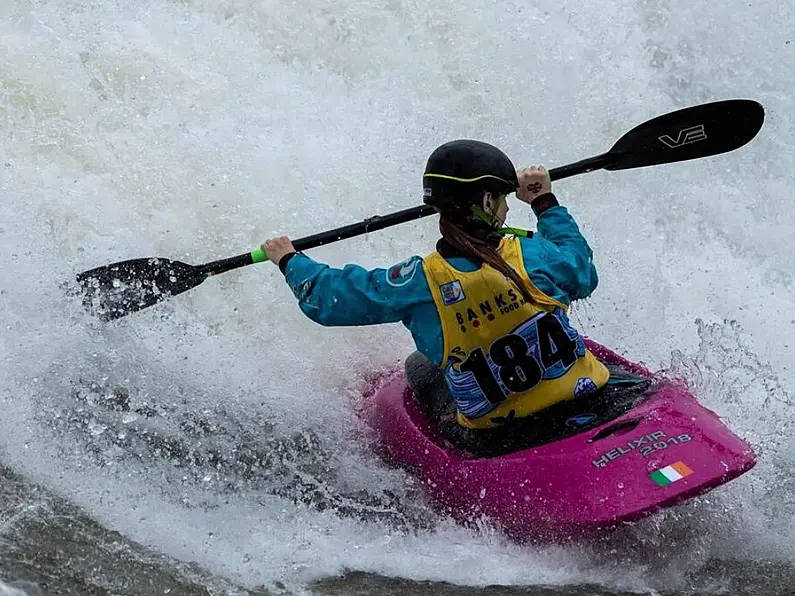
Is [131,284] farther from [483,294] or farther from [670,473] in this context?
[670,473]

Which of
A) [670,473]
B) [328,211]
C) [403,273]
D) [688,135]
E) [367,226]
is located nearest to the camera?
[670,473]

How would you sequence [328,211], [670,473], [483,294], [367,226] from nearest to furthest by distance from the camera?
[670,473], [483,294], [367,226], [328,211]

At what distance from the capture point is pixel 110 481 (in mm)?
3689

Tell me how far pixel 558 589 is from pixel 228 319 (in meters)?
2.51

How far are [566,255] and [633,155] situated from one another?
0.88m

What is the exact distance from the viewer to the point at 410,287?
3416mm

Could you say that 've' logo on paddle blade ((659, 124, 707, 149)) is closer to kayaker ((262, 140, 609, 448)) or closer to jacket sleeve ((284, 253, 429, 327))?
kayaker ((262, 140, 609, 448))

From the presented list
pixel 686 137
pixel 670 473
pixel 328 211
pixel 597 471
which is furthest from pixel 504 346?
pixel 328 211

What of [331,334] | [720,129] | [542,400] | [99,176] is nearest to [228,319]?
[331,334]

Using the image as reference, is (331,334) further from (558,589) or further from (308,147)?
(558,589)

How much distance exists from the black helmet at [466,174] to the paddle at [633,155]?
0.84 m

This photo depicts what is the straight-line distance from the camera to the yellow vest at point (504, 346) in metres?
3.35

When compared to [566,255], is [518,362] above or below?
below

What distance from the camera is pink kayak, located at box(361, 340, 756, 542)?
3.21 m
